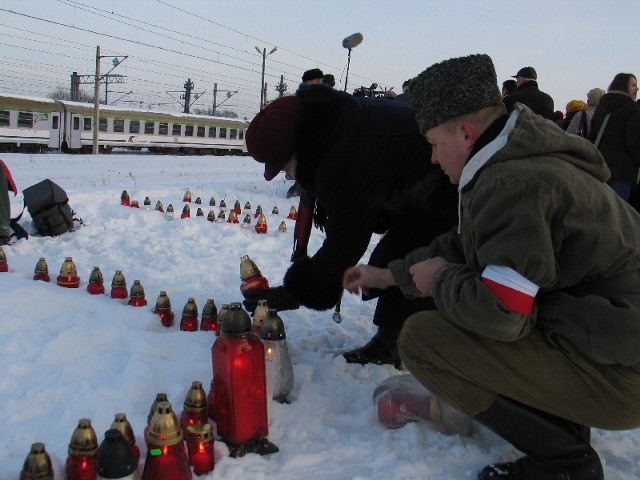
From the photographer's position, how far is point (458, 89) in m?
2.09

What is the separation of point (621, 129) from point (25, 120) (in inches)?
966

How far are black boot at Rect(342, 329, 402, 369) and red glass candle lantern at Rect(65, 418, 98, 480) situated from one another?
173cm

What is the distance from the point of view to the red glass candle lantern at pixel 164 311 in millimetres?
4008

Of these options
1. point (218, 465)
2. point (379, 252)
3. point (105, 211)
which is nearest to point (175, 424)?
point (218, 465)

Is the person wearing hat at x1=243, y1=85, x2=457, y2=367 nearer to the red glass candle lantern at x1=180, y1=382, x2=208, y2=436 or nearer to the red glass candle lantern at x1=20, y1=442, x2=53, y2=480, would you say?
the red glass candle lantern at x1=180, y1=382, x2=208, y2=436

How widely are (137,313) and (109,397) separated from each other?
135cm

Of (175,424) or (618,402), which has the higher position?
(618,402)

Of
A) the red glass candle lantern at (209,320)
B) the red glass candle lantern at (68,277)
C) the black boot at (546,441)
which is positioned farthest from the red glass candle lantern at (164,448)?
the red glass candle lantern at (68,277)

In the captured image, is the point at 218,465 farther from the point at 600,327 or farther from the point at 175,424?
the point at 600,327

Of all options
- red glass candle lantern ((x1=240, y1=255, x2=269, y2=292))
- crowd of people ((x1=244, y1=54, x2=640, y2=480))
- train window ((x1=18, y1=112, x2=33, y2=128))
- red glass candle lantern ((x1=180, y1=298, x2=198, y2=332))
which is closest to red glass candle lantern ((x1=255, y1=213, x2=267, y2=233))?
red glass candle lantern ((x1=180, y1=298, x2=198, y2=332))

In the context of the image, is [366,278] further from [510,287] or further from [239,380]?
[510,287]

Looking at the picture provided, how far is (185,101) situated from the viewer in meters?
53.2

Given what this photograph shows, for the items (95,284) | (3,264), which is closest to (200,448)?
(95,284)

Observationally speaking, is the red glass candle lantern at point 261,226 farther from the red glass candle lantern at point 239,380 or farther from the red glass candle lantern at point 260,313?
the red glass candle lantern at point 239,380
